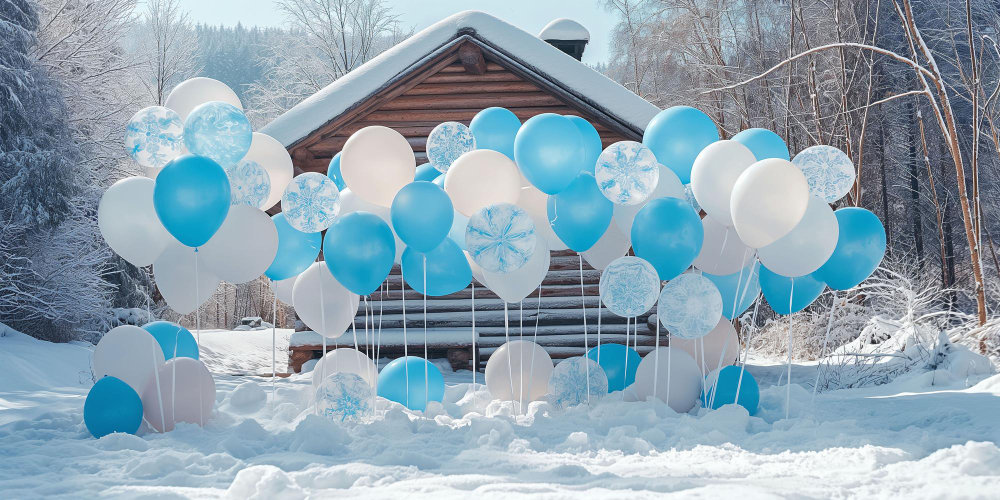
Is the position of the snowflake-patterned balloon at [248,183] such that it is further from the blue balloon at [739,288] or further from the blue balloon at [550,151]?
the blue balloon at [739,288]

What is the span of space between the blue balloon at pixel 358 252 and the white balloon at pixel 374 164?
29cm

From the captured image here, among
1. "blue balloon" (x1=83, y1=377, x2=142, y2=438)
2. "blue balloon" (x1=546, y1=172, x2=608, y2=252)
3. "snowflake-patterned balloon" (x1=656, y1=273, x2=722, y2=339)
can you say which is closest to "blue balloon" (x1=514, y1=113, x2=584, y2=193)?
"blue balloon" (x1=546, y1=172, x2=608, y2=252)

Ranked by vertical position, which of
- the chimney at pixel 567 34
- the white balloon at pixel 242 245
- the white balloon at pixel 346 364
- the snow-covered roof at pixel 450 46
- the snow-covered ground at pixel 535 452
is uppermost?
the chimney at pixel 567 34

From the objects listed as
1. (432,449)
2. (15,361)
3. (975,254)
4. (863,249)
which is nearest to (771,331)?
(975,254)

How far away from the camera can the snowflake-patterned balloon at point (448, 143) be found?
4.91m

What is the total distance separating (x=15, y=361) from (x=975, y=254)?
1037 cm

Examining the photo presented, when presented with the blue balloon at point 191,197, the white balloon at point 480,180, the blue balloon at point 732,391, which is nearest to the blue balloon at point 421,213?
the white balloon at point 480,180

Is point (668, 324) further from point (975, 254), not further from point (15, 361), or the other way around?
point (15, 361)

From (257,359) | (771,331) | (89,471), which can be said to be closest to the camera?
(89,471)

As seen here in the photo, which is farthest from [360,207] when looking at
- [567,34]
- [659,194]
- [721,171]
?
[567,34]

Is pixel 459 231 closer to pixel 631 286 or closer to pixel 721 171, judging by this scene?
pixel 631 286

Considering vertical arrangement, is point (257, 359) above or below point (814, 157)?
below

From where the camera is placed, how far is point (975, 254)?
6.67 m

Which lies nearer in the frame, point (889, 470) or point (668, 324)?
point (889, 470)
